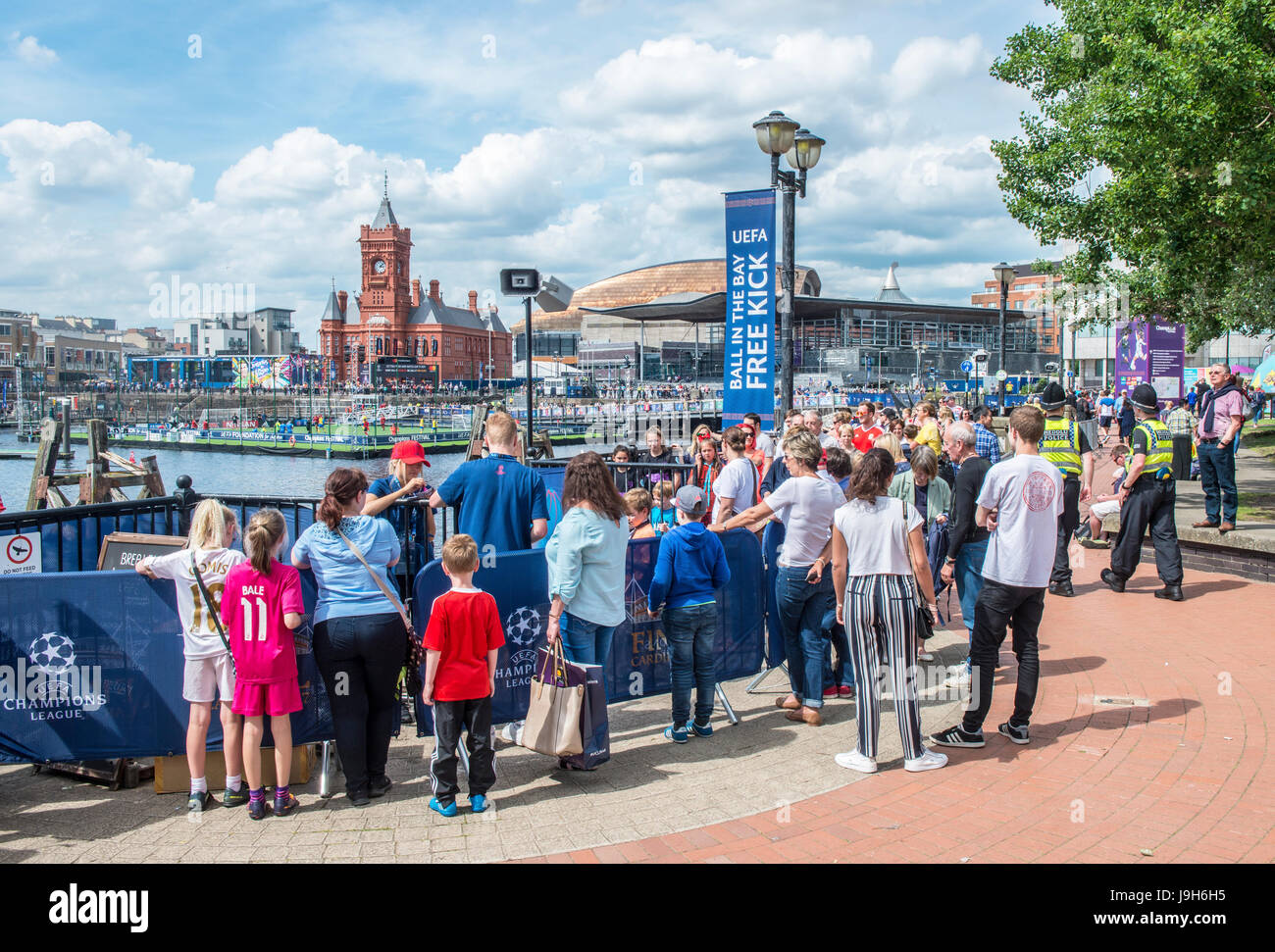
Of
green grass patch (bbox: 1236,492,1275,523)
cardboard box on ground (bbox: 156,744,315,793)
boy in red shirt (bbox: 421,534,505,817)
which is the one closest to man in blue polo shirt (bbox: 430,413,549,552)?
boy in red shirt (bbox: 421,534,505,817)

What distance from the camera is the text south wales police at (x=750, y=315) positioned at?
36.9 feet

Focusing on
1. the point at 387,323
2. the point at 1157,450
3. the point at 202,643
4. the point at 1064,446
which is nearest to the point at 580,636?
the point at 202,643

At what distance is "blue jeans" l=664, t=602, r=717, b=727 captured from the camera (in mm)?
5582

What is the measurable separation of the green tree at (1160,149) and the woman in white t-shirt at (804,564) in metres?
7.40

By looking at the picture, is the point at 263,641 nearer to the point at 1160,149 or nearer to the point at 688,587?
the point at 688,587

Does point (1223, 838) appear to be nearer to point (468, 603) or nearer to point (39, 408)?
point (468, 603)

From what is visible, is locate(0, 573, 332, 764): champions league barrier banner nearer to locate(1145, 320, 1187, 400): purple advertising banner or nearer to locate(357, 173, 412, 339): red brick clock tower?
locate(1145, 320, 1187, 400): purple advertising banner

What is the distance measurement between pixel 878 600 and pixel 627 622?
168 centimetres

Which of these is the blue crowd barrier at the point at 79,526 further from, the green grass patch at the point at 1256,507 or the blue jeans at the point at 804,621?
the green grass patch at the point at 1256,507

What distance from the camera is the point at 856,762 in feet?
17.1

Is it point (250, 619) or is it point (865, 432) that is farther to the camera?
point (865, 432)

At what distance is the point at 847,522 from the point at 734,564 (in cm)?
146

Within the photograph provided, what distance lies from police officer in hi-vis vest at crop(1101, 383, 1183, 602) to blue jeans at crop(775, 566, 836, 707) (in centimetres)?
464
